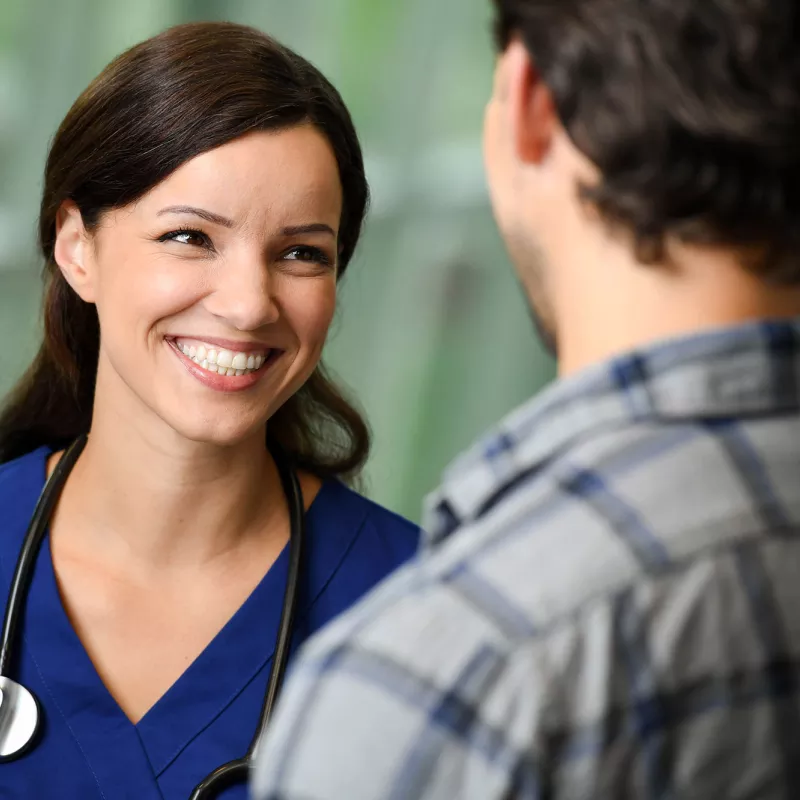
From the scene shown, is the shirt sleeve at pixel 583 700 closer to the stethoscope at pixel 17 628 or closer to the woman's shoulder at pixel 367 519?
the stethoscope at pixel 17 628

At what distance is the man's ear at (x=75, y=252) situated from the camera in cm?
123

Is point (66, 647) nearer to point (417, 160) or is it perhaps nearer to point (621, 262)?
point (621, 262)

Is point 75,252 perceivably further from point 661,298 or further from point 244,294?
point 661,298

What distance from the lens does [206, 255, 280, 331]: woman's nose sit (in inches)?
44.2

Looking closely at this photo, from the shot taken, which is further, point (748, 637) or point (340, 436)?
point (340, 436)

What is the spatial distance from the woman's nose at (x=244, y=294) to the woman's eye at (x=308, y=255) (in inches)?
1.8

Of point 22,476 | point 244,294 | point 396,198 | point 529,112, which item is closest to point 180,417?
point 244,294

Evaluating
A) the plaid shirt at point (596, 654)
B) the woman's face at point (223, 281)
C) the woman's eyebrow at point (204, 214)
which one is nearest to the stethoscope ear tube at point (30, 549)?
the woman's face at point (223, 281)

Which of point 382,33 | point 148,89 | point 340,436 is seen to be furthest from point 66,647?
point 382,33

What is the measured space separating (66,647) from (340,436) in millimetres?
417

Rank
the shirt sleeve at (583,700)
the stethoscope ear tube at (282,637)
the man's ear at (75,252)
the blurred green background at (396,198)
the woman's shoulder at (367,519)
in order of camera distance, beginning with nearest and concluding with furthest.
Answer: the shirt sleeve at (583,700), the stethoscope ear tube at (282,637), the man's ear at (75,252), the woman's shoulder at (367,519), the blurred green background at (396,198)

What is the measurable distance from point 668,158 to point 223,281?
619mm

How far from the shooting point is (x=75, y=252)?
1.24 m

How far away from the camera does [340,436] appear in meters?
1.45
